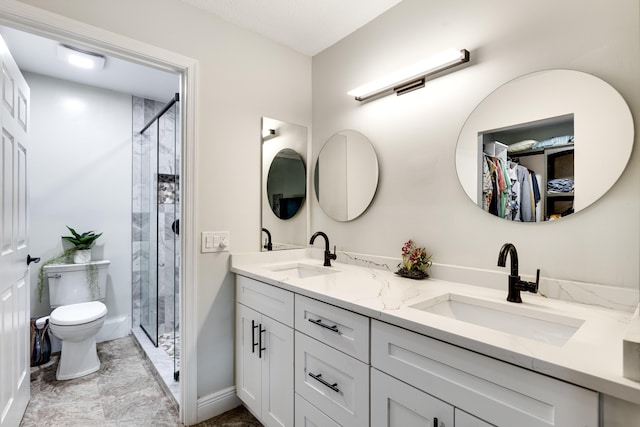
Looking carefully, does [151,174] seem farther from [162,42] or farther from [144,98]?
[162,42]

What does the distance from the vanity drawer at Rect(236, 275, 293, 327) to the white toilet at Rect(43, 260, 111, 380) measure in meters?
1.25

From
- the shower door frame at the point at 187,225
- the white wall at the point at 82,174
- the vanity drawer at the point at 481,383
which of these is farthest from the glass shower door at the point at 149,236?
the vanity drawer at the point at 481,383

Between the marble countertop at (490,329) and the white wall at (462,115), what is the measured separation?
0.18m

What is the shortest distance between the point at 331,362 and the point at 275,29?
195cm

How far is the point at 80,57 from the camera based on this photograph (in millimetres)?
2312

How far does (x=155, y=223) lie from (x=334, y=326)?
213 centimetres

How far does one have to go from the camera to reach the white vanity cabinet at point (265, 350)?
58.4 inches

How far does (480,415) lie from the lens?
2.71ft

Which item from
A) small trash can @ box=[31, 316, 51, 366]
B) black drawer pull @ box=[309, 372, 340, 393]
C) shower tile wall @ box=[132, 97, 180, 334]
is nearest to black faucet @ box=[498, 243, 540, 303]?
black drawer pull @ box=[309, 372, 340, 393]

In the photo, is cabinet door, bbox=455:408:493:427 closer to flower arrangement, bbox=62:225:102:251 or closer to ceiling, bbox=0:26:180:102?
ceiling, bbox=0:26:180:102

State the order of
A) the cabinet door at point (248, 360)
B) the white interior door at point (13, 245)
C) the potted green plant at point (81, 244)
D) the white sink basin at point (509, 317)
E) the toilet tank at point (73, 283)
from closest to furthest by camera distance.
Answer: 1. the white sink basin at point (509, 317)
2. the white interior door at point (13, 245)
3. the cabinet door at point (248, 360)
4. the toilet tank at point (73, 283)
5. the potted green plant at point (81, 244)

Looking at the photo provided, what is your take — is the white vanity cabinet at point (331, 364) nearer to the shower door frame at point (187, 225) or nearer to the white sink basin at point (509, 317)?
the white sink basin at point (509, 317)

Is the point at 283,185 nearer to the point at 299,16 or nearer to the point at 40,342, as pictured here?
the point at 299,16

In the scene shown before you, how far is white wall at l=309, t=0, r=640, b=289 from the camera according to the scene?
110cm
